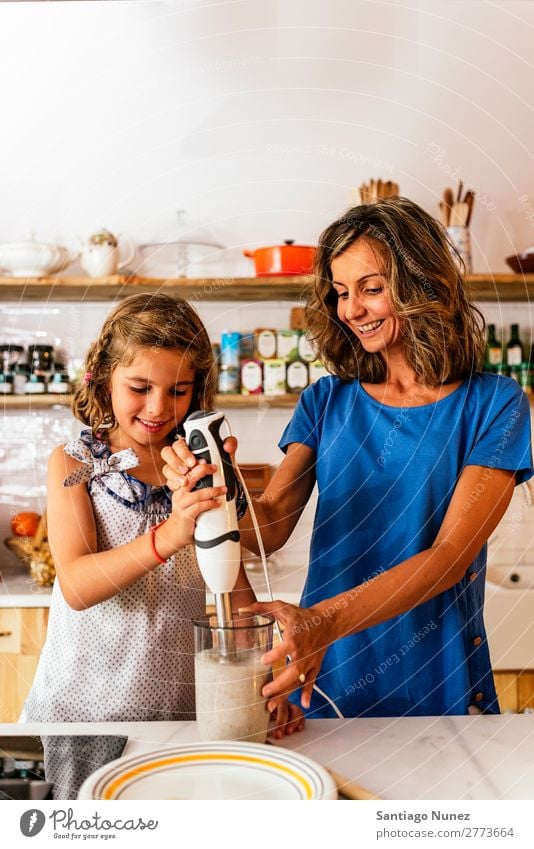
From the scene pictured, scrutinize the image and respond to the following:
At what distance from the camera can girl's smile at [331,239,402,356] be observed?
75cm

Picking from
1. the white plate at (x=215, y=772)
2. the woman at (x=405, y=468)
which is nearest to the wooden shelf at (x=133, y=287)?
the woman at (x=405, y=468)

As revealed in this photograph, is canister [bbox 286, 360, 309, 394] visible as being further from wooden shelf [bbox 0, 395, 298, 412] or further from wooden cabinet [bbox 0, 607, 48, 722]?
wooden cabinet [bbox 0, 607, 48, 722]

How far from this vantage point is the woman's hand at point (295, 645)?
524 mm

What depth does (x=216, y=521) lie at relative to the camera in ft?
1.74

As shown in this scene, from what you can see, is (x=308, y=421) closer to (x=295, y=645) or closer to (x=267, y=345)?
(x=295, y=645)

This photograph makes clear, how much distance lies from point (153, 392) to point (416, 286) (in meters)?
0.26

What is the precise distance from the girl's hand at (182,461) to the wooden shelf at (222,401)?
3.20ft

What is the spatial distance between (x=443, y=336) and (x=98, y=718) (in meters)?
0.46

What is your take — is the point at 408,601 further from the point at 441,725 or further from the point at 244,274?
the point at 244,274

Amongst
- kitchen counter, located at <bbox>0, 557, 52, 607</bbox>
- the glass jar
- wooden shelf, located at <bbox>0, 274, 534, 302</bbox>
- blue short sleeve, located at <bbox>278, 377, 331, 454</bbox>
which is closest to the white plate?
the glass jar

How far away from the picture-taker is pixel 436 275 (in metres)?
0.77

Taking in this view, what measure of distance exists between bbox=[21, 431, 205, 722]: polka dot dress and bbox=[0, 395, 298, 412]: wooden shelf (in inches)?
31.7

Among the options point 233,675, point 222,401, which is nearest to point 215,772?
point 233,675

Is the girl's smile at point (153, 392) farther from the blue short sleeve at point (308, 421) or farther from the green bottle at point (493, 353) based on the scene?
the green bottle at point (493, 353)
